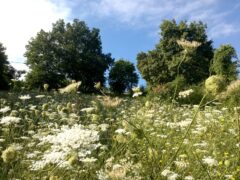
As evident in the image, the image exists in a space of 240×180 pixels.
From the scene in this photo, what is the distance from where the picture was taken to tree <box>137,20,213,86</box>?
38.4 metres

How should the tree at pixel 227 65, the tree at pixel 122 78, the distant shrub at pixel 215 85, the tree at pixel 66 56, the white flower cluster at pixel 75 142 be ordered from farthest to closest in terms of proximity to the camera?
1. the tree at pixel 122 78
2. the tree at pixel 66 56
3. the tree at pixel 227 65
4. the distant shrub at pixel 215 85
5. the white flower cluster at pixel 75 142

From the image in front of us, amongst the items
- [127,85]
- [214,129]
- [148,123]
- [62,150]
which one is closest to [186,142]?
[148,123]

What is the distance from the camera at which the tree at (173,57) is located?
3838 cm

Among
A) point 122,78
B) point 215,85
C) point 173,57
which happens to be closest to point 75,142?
point 215,85

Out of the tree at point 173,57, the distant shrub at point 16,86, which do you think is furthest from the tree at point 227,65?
the distant shrub at point 16,86

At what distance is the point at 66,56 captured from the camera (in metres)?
43.6

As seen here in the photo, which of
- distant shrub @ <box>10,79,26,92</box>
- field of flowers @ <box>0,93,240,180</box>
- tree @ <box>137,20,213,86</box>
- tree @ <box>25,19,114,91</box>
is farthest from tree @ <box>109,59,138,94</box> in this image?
field of flowers @ <box>0,93,240,180</box>

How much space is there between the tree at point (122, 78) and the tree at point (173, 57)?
8608 millimetres

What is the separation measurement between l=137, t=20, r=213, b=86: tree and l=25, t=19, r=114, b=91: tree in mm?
4722

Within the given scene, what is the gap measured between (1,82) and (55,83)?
660 inches

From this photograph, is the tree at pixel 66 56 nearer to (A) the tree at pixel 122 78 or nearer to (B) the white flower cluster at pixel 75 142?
(A) the tree at pixel 122 78

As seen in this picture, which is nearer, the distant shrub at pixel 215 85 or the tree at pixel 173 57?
the distant shrub at pixel 215 85

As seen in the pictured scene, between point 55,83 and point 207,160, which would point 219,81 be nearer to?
point 207,160

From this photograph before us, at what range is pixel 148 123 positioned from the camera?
516 cm
